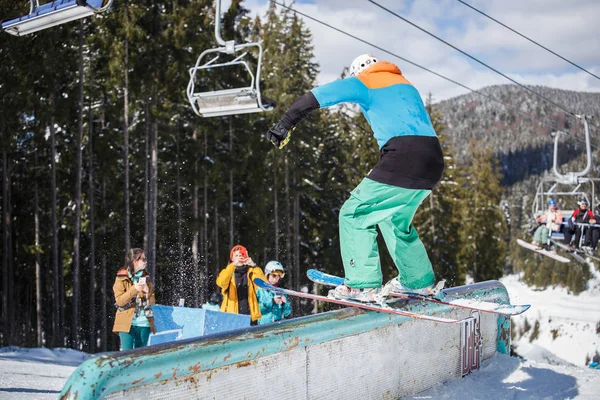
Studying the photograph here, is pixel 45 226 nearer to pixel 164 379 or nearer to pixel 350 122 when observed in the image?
pixel 350 122

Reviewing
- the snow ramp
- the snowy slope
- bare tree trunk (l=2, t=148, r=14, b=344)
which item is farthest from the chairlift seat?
bare tree trunk (l=2, t=148, r=14, b=344)

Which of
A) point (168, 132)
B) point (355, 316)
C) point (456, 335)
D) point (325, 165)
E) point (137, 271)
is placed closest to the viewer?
point (355, 316)

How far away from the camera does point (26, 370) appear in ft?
23.0

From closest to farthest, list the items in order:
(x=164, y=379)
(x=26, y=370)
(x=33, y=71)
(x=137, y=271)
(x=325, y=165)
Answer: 1. (x=164, y=379)
2. (x=137, y=271)
3. (x=26, y=370)
4. (x=33, y=71)
5. (x=325, y=165)

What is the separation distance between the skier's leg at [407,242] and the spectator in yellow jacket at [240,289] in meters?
2.26

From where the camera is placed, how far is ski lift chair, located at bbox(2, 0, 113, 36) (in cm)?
553

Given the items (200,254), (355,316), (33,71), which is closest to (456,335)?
(355,316)

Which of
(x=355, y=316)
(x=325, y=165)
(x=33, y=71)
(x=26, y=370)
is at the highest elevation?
(x=33, y=71)

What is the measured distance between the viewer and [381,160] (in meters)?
3.49

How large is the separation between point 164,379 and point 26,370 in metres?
5.95

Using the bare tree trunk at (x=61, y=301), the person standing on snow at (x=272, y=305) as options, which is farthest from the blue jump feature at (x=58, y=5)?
the bare tree trunk at (x=61, y=301)

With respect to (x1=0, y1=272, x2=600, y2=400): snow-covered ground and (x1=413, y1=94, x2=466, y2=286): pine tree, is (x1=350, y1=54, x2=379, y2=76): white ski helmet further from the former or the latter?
(x1=413, y1=94, x2=466, y2=286): pine tree

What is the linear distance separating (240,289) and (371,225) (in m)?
2.63

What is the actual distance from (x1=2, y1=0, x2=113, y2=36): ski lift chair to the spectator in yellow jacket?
2714mm
